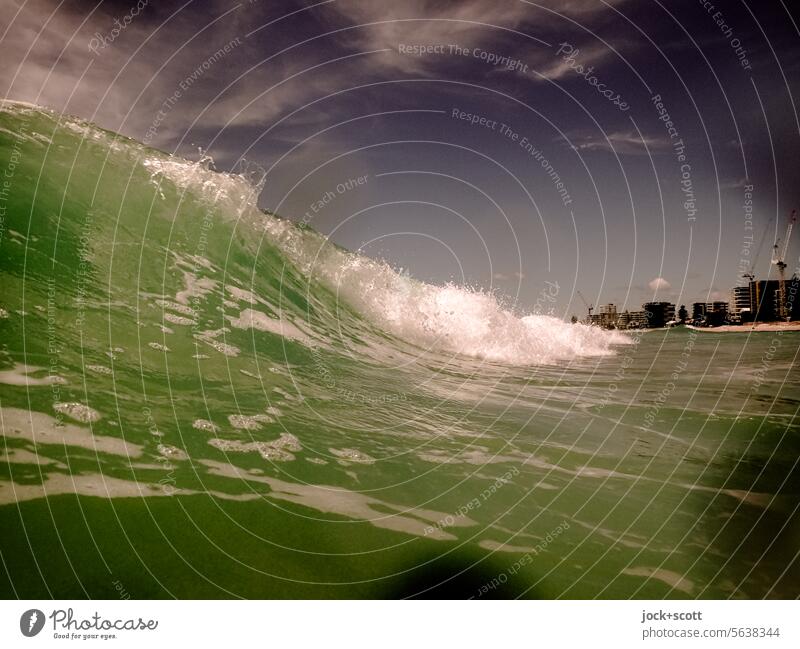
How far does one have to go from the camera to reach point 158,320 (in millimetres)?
5562

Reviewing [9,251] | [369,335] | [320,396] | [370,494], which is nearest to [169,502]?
[370,494]

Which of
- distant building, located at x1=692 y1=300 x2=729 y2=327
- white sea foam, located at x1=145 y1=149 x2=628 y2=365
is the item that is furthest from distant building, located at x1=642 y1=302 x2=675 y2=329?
white sea foam, located at x1=145 y1=149 x2=628 y2=365

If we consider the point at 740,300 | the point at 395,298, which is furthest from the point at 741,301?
the point at 395,298

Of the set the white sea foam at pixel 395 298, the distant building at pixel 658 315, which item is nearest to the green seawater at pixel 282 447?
the white sea foam at pixel 395 298

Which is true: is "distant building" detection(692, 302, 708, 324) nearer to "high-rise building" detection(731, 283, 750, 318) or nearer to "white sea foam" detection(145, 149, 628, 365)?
"high-rise building" detection(731, 283, 750, 318)

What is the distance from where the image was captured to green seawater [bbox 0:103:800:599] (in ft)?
9.36

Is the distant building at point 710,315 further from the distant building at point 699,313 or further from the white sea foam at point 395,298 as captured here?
the white sea foam at point 395,298

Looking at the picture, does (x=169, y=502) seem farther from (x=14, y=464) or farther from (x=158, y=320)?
(x=158, y=320)

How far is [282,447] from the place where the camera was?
4.03m

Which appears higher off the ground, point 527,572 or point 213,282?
point 213,282

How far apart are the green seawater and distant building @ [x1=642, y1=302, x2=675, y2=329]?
18156 millimetres

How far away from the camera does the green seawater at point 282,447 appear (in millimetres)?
2854

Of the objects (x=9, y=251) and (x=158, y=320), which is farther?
(x=158, y=320)

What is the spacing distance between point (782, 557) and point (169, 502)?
433 cm
